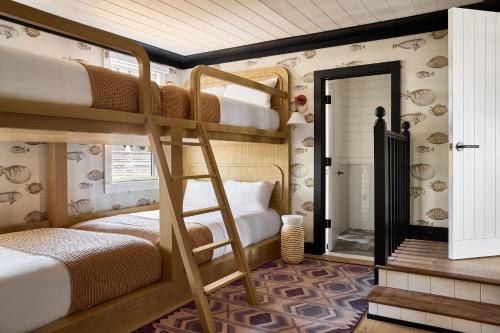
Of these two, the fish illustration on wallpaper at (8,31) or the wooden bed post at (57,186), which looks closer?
the fish illustration on wallpaper at (8,31)

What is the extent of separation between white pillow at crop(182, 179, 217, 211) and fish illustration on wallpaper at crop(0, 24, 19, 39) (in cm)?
224

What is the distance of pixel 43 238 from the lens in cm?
265

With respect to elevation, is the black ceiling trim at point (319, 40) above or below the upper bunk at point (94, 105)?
above

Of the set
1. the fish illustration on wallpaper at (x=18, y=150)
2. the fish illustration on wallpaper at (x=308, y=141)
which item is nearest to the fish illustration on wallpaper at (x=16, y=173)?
the fish illustration on wallpaper at (x=18, y=150)

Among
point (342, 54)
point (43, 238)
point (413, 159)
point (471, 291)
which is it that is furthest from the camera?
point (342, 54)

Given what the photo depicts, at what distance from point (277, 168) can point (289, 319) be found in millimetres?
2109

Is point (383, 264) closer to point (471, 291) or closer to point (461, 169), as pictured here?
Answer: point (471, 291)

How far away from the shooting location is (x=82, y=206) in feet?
12.3

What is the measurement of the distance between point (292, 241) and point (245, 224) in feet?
1.74

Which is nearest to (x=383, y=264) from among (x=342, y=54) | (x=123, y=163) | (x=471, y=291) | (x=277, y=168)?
(x=471, y=291)

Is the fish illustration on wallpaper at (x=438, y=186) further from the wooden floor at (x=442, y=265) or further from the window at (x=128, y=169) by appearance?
the window at (x=128, y=169)

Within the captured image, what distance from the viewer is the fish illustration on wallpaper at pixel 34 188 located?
3.33m

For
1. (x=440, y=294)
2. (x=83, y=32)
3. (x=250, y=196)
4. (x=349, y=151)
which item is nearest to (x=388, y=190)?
(x=440, y=294)

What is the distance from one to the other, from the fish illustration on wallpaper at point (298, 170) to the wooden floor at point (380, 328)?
204 centimetres
